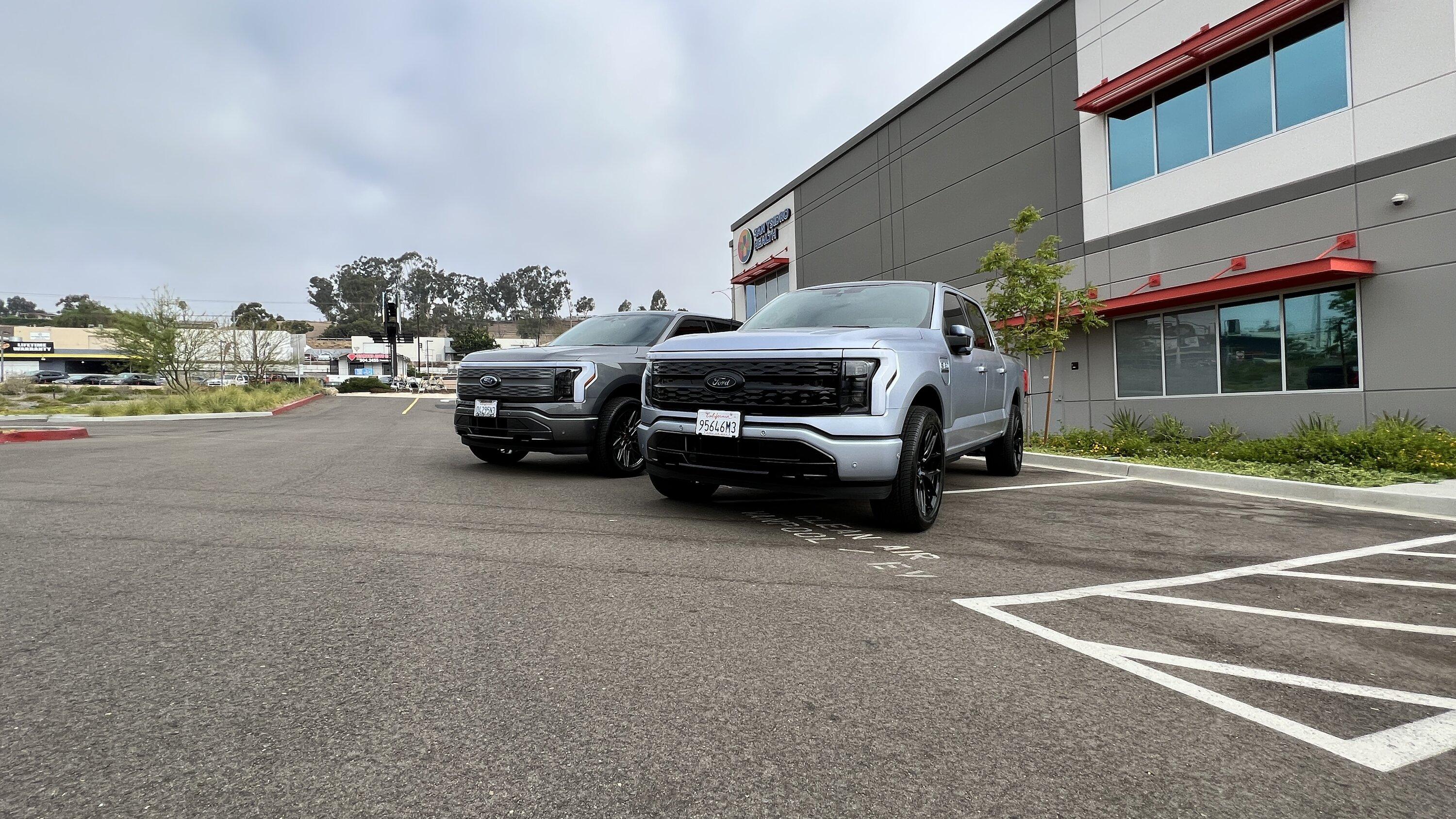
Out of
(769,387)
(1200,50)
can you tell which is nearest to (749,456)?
(769,387)

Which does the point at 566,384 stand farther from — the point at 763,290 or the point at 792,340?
the point at 763,290

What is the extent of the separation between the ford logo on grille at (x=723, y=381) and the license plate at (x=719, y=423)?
0.51 ft

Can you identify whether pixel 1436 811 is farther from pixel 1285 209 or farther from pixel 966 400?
pixel 1285 209

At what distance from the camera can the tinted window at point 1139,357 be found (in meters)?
14.7

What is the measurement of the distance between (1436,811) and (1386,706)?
0.81 m

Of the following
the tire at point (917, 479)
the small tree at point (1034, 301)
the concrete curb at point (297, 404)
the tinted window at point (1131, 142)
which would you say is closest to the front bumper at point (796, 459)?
the tire at point (917, 479)

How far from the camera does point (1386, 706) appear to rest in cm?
262

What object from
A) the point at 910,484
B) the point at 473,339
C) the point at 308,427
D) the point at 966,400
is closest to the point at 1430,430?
the point at 966,400

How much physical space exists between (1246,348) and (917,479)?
10899 millimetres

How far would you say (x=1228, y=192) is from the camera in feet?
43.4

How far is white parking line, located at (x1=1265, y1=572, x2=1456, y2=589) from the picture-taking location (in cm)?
426

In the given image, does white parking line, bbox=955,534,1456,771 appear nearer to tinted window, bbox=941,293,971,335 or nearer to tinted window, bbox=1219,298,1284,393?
tinted window, bbox=941,293,971,335

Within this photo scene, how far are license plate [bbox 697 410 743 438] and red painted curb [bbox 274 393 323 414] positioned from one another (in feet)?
81.2

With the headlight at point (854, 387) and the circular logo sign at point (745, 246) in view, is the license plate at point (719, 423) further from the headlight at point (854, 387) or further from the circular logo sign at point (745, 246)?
the circular logo sign at point (745, 246)
